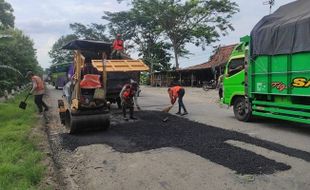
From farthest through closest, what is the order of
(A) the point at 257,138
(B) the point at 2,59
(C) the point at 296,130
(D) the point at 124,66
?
(B) the point at 2,59
(D) the point at 124,66
(C) the point at 296,130
(A) the point at 257,138

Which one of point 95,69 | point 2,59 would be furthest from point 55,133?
point 2,59

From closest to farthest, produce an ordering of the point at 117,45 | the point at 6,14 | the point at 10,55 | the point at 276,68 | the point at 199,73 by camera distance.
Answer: the point at 276,68
the point at 117,45
the point at 10,55
the point at 6,14
the point at 199,73

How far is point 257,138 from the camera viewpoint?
9492mm

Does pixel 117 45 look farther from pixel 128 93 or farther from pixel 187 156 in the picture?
pixel 187 156

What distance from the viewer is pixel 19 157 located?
302 inches

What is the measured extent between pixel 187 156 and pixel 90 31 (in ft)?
197

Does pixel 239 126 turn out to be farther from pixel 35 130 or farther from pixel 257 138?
pixel 35 130

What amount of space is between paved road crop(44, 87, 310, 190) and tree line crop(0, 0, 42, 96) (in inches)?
252

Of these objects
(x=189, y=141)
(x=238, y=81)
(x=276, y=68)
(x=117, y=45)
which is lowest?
(x=189, y=141)

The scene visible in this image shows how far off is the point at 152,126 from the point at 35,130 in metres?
3.60

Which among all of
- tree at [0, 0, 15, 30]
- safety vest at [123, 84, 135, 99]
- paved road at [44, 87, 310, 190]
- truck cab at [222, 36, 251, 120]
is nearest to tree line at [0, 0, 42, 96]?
tree at [0, 0, 15, 30]

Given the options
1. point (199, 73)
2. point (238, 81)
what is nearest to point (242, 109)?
point (238, 81)

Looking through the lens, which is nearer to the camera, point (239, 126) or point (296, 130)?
point (296, 130)

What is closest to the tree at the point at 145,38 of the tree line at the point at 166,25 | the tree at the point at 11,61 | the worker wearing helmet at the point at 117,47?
the tree line at the point at 166,25
